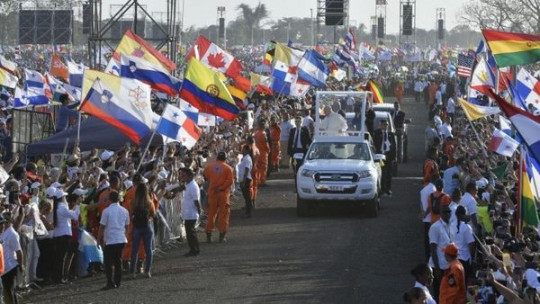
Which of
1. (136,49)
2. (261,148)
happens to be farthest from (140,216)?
(261,148)

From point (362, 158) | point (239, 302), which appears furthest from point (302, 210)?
point (239, 302)

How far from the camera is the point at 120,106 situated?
20.3 m

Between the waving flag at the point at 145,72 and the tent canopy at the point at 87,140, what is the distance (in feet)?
3.64

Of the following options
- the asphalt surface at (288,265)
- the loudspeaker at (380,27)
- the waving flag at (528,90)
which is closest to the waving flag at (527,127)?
the asphalt surface at (288,265)

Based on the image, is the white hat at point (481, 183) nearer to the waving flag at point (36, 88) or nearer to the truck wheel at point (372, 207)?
the truck wheel at point (372, 207)

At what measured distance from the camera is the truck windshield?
83.4 ft

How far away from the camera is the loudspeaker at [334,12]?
50.2 metres

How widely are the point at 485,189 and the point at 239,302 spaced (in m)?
4.83

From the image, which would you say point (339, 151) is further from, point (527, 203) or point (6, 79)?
point (6, 79)

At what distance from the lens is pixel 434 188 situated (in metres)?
19.1

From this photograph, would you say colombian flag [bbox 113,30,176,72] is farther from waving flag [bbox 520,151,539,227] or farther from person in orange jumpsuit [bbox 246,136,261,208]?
waving flag [bbox 520,151,539,227]

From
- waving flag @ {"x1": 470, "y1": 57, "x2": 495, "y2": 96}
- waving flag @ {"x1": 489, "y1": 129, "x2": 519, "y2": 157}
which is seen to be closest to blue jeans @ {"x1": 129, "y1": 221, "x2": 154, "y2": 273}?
waving flag @ {"x1": 489, "y1": 129, "x2": 519, "y2": 157}

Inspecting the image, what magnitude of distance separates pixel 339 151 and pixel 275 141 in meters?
6.69

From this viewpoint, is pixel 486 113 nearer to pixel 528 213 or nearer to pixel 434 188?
pixel 434 188
